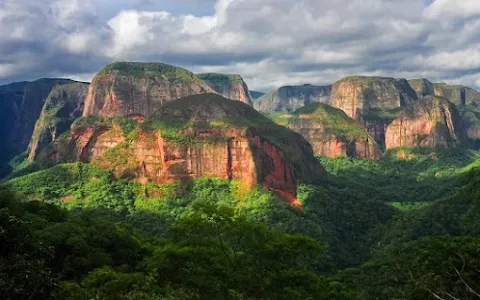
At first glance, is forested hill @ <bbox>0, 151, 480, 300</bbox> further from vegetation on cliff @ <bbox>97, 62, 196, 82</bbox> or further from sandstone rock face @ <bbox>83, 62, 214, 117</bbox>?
vegetation on cliff @ <bbox>97, 62, 196, 82</bbox>

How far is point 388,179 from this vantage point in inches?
7598

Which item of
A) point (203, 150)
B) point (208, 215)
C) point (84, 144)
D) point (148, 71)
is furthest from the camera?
point (148, 71)

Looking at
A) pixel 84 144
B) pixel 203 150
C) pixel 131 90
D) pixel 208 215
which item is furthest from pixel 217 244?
pixel 131 90

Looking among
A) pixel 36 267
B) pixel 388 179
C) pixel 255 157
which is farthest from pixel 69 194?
pixel 388 179

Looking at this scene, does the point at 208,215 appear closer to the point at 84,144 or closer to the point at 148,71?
the point at 84,144

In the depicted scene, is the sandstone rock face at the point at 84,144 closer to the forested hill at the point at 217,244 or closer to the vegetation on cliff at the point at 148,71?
the forested hill at the point at 217,244

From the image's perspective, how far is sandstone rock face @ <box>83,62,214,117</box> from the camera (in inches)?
6644

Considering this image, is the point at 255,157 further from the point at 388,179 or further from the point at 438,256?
the point at 388,179

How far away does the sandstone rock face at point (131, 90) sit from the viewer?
169m

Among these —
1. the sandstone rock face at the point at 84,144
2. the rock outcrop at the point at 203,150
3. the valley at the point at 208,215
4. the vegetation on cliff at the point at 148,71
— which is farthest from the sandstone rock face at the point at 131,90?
the rock outcrop at the point at 203,150

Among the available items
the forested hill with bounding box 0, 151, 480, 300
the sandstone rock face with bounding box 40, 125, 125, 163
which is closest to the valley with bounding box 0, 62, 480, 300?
the forested hill with bounding box 0, 151, 480, 300

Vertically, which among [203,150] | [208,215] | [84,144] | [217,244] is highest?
[208,215]

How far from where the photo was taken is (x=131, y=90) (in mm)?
170375

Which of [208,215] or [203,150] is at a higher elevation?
[208,215]
